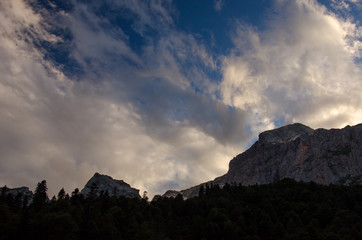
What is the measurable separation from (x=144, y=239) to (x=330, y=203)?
108m

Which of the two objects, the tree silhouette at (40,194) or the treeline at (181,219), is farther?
the tree silhouette at (40,194)

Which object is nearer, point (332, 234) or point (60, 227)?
point (60, 227)

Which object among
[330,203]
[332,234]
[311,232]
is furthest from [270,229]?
[330,203]

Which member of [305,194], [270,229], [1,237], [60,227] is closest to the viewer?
[1,237]

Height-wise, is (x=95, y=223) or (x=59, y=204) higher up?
(x=59, y=204)

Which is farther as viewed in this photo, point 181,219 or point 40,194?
point 181,219

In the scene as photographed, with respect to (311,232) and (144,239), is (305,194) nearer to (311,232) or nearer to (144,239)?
(311,232)

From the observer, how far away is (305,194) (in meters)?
200

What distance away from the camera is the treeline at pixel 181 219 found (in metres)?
108

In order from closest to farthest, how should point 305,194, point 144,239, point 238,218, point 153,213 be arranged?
point 144,239 → point 238,218 → point 153,213 → point 305,194

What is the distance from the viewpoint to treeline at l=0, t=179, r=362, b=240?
10831 cm

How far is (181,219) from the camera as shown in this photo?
7018 inches

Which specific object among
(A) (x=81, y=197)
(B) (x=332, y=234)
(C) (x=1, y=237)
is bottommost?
(C) (x=1, y=237)

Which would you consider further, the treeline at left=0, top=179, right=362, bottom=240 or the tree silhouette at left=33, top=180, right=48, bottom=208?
the tree silhouette at left=33, top=180, right=48, bottom=208
